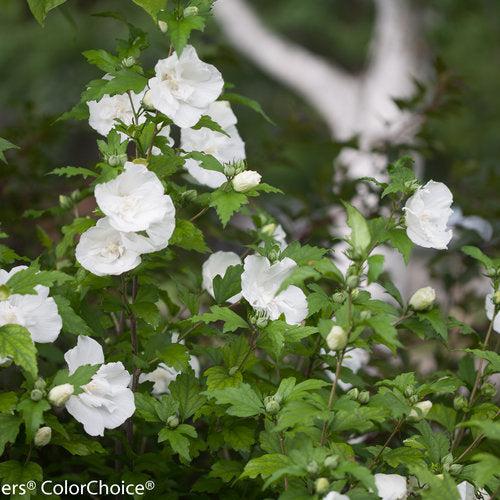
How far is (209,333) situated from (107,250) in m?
0.28

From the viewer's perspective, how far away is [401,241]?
4.64 ft

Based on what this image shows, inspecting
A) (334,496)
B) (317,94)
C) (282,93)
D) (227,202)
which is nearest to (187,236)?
(227,202)

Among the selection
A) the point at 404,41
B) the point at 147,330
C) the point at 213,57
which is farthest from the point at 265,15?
the point at 147,330

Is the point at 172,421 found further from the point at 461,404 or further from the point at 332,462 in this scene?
the point at 461,404

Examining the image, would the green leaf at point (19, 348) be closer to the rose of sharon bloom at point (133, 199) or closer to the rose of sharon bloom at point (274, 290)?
the rose of sharon bloom at point (133, 199)

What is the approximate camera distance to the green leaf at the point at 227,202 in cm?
137

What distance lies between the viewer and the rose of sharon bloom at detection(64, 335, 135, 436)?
1.32m

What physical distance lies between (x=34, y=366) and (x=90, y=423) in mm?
207

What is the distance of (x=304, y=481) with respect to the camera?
1248mm

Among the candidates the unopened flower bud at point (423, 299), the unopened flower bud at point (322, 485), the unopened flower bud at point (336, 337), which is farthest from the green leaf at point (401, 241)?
the unopened flower bud at point (322, 485)

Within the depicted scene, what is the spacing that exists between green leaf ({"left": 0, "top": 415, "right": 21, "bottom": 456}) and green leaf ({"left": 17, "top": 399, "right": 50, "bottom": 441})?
0.03 meters

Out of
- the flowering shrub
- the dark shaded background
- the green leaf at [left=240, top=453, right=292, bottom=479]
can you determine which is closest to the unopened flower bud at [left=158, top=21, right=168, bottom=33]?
the flowering shrub

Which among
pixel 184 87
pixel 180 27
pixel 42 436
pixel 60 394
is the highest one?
pixel 180 27

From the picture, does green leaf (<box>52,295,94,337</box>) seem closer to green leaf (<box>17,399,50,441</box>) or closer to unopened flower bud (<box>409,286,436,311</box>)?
green leaf (<box>17,399,50,441</box>)
